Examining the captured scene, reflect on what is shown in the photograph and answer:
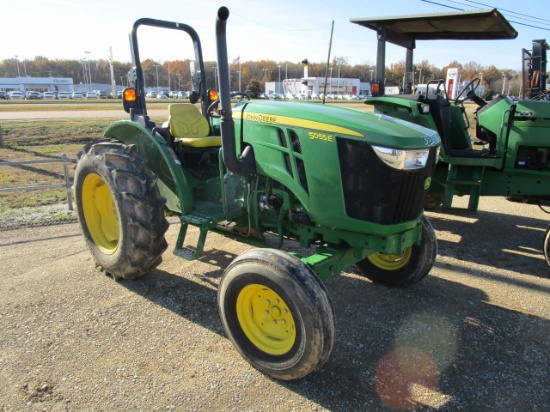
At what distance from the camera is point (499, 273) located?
445 centimetres

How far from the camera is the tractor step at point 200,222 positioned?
136 inches

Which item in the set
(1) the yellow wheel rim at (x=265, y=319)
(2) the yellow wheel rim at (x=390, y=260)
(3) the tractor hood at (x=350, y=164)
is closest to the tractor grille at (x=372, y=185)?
(3) the tractor hood at (x=350, y=164)

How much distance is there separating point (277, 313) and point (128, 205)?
1.58 m

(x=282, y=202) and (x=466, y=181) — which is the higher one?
(x=282, y=202)

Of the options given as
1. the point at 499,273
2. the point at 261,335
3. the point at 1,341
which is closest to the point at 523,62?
the point at 499,273

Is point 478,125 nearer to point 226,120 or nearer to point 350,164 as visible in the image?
point 350,164

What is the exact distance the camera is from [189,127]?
4.24 meters

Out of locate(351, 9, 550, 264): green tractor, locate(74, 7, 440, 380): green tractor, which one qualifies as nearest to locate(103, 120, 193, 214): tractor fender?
locate(74, 7, 440, 380): green tractor

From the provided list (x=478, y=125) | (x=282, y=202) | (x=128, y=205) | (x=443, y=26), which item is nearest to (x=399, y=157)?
(x=282, y=202)

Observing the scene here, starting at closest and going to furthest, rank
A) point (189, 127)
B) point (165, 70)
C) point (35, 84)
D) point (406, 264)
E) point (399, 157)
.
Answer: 1. point (399, 157)
2. point (406, 264)
3. point (189, 127)
4. point (35, 84)
5. point (165, 70)

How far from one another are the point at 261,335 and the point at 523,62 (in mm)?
5970

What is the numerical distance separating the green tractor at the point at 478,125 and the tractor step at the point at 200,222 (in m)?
2.98

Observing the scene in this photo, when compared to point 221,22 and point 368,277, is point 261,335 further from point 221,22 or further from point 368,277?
point 221,22

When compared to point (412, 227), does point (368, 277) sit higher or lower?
lower
